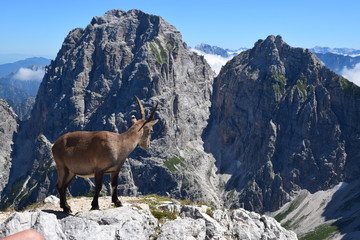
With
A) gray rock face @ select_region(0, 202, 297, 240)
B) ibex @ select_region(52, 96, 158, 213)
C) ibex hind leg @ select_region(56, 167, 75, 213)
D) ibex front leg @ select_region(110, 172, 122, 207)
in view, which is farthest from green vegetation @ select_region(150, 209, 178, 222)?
ibex hind leg @ select_region(56, 167, 75, 213)

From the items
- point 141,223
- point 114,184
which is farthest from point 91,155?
point 141,223

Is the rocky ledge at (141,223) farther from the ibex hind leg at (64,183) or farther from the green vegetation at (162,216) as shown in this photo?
the ibex hind leg at (64,183)

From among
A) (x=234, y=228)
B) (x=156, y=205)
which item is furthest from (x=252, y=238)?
(x=156, y=205)

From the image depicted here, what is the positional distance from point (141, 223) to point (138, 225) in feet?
1.55

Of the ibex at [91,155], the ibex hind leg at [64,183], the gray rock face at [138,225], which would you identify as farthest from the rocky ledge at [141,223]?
the ibex at [91,155]

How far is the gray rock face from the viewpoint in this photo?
60.4 ft

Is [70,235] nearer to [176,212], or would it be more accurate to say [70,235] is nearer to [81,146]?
[81,146]

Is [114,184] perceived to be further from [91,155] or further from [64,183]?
[64,183]

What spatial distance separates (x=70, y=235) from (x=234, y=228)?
13063mm

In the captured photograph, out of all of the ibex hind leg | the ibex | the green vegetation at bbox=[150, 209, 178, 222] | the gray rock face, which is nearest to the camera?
the gray rock face

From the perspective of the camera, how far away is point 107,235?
19766 mm

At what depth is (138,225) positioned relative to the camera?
840 inches

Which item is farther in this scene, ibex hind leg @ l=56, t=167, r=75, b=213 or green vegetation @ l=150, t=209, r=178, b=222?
green vegetation @ l=150, t=209, r=178, b=222

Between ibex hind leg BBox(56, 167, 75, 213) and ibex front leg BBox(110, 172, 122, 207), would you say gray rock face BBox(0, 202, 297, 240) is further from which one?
ibex front leg BBox(110, 172, 122, 207)
